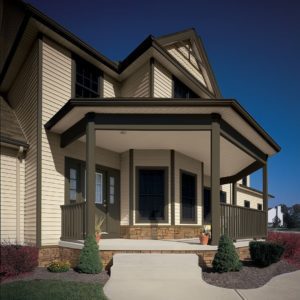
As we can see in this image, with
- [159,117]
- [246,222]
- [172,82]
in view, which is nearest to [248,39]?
[172,82]

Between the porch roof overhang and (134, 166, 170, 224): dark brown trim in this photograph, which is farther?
(134, 166, 170, 224): dark brown trim

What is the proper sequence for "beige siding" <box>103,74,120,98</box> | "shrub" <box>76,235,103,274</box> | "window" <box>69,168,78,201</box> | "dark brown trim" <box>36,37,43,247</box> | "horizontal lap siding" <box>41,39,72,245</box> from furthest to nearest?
"beige siding" <box>103,74,120,98</box> < "window" <box>69,168,78,201</box> < "horizontal lap siding" <box>41,39,72,245</box> < "dark brown trim" <box>36,37,43,247</box> < "shrub" <box>76,235,103,274</box>

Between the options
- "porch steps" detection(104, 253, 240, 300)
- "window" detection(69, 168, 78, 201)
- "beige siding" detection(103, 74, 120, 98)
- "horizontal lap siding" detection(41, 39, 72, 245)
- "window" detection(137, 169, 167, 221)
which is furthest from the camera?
"beige siding" detection(103, 74, 120, 98)

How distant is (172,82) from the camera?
14.0m

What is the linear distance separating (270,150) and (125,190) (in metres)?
5.65

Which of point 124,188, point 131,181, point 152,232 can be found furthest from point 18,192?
point 152,232

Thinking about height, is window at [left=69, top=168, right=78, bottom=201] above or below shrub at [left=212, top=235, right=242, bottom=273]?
above

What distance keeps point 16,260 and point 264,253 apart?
618 cm

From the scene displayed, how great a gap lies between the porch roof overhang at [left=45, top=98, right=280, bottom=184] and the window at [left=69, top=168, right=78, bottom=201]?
112 centimetres

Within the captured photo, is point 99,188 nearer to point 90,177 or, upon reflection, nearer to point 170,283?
point 90,177

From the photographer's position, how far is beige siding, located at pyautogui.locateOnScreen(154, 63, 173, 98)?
43.0 ft

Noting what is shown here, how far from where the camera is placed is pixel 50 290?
677 centimetres

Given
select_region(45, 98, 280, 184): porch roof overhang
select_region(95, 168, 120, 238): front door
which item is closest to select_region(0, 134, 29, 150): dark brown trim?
select_region(45, 98, 280, 184): porch roof overhang

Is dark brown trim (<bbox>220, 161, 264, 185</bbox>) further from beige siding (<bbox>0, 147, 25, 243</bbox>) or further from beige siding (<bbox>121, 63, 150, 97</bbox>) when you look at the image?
beige siding (<bbox>0, 147, 25, 243</bbox>)
